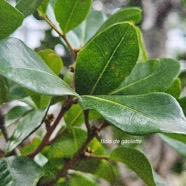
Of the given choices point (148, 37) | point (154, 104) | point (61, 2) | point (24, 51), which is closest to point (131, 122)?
point (154, 104)

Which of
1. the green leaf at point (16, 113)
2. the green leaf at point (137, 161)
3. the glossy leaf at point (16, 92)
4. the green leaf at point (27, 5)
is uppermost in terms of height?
the green leaf at point (27, 5)

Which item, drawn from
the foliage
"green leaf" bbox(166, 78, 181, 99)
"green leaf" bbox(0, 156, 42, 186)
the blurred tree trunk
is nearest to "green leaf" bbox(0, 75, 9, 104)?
the foliage

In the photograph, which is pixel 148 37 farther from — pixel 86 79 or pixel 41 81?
pixel 41 81

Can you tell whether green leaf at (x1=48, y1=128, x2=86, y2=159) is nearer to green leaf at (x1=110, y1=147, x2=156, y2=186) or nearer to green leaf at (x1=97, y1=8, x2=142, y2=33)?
green leaf at (x1=110, y1=147, x2=156, y2=186)

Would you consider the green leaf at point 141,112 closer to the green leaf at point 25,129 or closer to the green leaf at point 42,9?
A: the green leaf at point 25,129

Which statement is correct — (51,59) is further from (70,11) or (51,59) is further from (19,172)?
(19,172)

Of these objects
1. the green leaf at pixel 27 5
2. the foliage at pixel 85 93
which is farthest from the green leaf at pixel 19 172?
the green leaf at pixel 27 5
